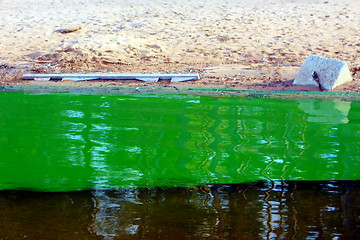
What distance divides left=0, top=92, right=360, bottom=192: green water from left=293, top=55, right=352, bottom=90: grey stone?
68cm

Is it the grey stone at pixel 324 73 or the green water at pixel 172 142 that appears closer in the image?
the green water at pixel 172 142

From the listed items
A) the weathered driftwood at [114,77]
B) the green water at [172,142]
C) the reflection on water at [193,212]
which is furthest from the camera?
the weathered driftwood at [114,77]

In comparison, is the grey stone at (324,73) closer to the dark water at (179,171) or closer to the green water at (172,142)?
the green water at (172,142)

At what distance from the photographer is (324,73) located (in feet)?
23.4

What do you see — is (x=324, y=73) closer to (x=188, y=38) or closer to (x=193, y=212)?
(x=188, y=38)

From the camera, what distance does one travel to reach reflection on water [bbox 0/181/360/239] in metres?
2.66

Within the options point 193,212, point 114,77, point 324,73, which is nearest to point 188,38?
point 114,77

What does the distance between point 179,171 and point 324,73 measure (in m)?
4.11

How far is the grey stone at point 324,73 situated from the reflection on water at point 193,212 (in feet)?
12.7

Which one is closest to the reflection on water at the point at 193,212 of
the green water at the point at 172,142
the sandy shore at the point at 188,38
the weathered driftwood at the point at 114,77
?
the green water at the point at 172,142

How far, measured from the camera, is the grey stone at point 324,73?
706cm

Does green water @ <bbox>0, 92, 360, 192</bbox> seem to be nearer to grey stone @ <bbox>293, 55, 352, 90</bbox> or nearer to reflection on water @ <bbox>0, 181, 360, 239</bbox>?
reflection on water @ <bbox>0, 181, 360, 239</bbox>

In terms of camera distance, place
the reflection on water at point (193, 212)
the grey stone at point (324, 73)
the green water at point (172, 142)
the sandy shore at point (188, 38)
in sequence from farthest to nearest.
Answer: the sandy shore at point (188, 38), the grey stone at point (324, 73), the green water at point (172, 142), the reflection on water at point (193, 212)

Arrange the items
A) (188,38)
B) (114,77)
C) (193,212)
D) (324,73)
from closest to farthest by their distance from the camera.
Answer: (193,212) < (324,73) < (114,77) < (188,38)
